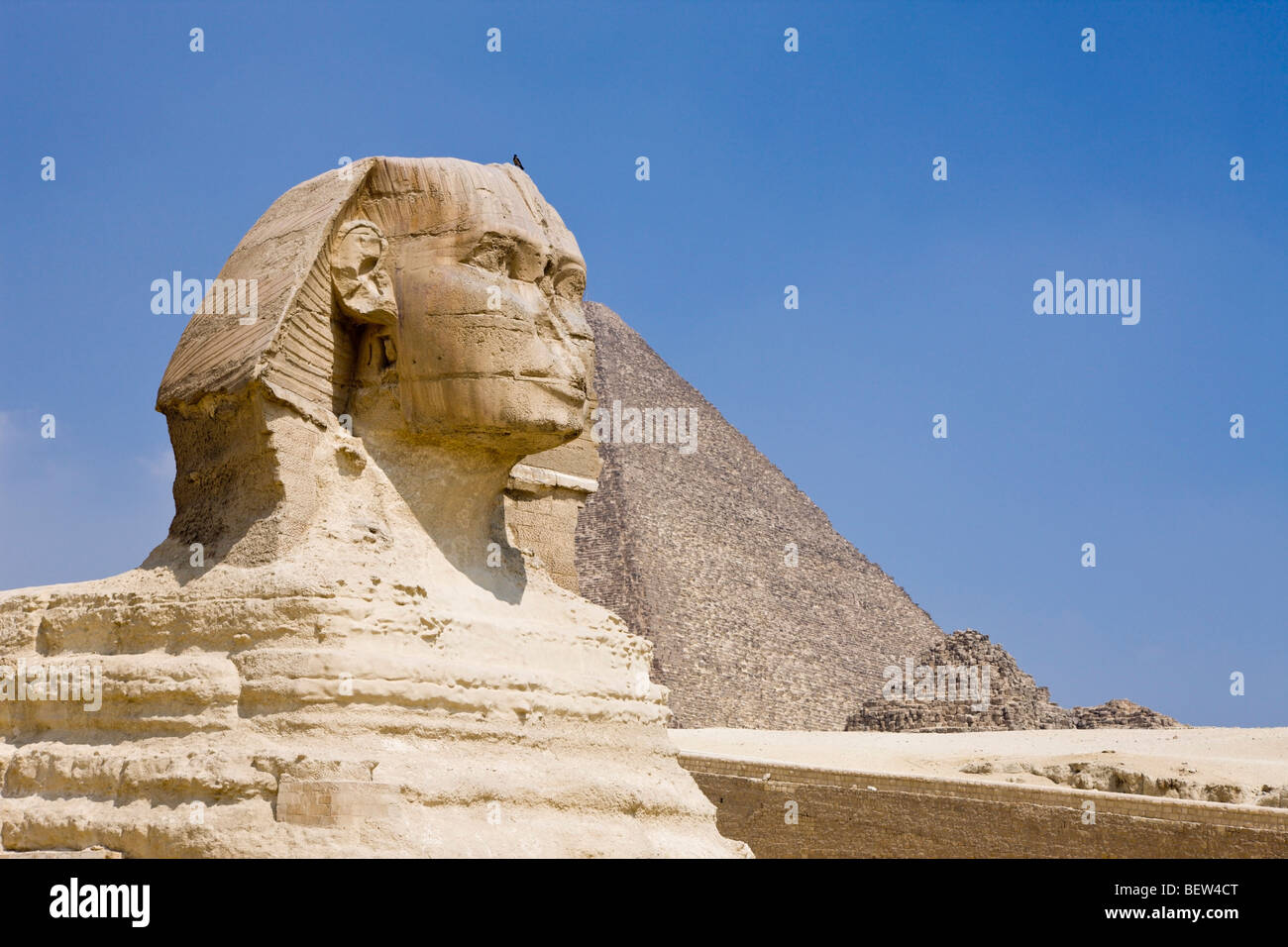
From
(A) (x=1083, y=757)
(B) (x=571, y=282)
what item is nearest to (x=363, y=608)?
(B) (x=571, y=282)

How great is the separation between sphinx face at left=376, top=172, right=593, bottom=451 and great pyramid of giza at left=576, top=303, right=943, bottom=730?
74494 mm

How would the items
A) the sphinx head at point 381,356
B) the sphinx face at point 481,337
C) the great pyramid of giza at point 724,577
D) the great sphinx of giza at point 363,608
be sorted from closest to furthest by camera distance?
the great sphinx of giza at point 363,608
the sphinx head at point 381,356
the sphinx face at point 481,337
the great pyramid of giza at point 724,577

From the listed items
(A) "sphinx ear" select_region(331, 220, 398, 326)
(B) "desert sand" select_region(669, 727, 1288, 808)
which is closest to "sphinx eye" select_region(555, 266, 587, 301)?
(A) "sphinx ear" select_region(331, 220, 398, 326)

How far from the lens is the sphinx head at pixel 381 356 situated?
5188mm

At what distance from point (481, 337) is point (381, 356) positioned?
1.41 feet

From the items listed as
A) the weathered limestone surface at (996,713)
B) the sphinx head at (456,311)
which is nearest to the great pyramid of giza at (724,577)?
the weathered limestone surface at (996,713)

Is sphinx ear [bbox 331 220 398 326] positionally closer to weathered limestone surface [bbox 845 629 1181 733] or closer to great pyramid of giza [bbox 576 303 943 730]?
weathered limestone surface [bbox 845 629 1181 733]

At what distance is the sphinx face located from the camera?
5320mm

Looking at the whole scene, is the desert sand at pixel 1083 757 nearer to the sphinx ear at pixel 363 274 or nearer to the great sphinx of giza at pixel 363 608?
the great sphinx of giza at pixel 363 608

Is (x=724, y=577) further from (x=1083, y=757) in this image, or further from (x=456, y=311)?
(x=456, y=311)

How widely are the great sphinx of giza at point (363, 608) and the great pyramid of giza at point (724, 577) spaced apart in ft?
244
